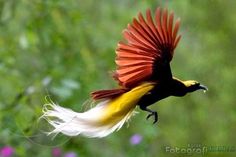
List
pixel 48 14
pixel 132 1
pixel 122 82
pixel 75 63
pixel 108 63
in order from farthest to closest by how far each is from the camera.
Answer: pixel 132 1 → pixel 108 63 → pixel 75 63 → pixel 48 14 → pixel 122 82

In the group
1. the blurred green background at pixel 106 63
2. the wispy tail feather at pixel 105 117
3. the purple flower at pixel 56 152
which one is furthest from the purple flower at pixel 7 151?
the wispy tail feather at pixel 105 117

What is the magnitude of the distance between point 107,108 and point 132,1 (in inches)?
153

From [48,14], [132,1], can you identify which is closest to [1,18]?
[48,14]

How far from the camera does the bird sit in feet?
2.39

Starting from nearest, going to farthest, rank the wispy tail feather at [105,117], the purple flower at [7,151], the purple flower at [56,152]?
1. the wispy tail feather at [105,117]
2. the purple flower at [7,151]
3. the purple flower at [56,152]

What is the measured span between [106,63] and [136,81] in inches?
119

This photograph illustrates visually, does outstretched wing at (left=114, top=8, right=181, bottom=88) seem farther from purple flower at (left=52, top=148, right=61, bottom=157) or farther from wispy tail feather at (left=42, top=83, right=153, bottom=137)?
purple flower at (left=52, top=148, right=61, bottom=157)

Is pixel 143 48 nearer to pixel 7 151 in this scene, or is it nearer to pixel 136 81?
pixel 136 81

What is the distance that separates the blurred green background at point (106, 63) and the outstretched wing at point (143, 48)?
52.6 inches

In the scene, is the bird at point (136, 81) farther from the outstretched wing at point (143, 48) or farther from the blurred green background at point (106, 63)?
the blurred green background at point (106, 63)

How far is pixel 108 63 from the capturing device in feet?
12.0

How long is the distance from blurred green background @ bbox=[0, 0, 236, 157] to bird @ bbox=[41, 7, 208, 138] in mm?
1322

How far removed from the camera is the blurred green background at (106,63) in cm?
310

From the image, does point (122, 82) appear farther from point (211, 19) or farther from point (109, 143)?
point (211, 19)
